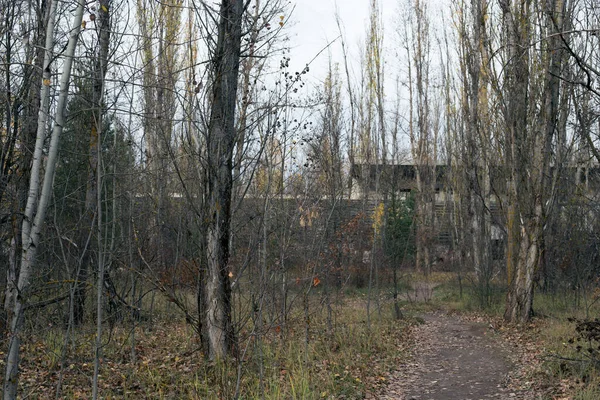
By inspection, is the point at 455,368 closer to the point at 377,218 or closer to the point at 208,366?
the point at 208,366

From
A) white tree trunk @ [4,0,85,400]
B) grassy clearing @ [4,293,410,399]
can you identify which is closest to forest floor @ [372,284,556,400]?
grassy clearing @ [4,293,410,399]

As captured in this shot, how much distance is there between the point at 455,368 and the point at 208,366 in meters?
4.05

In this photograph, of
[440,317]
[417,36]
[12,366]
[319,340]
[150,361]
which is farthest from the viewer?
[417,36]

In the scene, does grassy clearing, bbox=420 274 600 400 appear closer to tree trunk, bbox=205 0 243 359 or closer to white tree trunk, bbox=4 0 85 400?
tree trunk, bbox=205 0 243 359

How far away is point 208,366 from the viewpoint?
727 cm

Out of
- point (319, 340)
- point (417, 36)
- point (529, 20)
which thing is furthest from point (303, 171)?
point (417, 36)

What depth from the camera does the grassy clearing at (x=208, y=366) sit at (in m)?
6.76

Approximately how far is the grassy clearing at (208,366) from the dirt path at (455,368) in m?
0.38

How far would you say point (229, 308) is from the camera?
7.40m

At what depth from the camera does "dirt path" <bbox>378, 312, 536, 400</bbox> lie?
7.59 m

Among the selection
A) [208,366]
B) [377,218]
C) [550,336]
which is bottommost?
[550,336]

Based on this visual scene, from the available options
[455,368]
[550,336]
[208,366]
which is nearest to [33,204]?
[208,366]

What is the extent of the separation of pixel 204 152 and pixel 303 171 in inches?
168

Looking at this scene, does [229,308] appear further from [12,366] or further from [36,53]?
[36,53]
